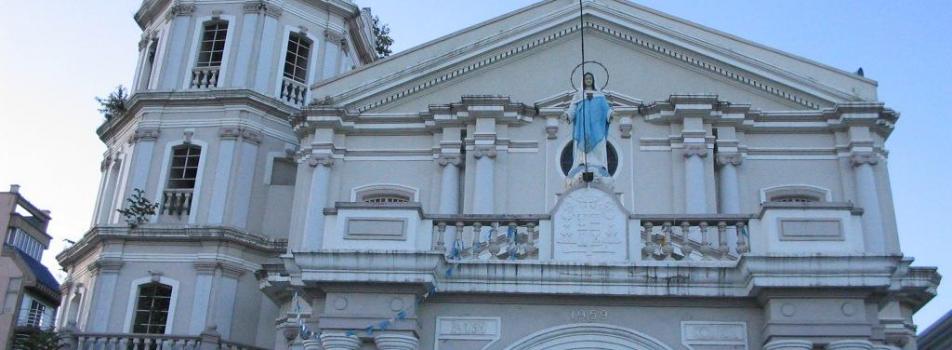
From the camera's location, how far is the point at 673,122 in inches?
803

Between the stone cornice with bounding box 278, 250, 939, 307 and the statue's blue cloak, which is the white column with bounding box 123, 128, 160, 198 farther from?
the statue's blue cloak

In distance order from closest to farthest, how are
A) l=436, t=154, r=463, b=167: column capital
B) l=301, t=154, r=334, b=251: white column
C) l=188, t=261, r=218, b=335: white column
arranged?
1. l=301, t=154, r=334, b=251: white column
2. l=436, t=154, r=463, b=167: column capital
3. l=188, t=261, r=218, b=335: white column

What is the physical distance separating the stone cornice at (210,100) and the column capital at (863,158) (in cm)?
1264

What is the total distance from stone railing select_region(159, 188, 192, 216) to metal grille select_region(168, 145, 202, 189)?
14.8 inches

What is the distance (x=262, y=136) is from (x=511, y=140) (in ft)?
22.6

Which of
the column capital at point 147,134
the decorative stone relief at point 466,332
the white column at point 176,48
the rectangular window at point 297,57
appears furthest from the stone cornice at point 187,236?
the decorative stone relief at point 466,332

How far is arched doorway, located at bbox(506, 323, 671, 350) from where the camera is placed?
12000mm

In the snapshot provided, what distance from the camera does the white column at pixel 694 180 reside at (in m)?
19.2

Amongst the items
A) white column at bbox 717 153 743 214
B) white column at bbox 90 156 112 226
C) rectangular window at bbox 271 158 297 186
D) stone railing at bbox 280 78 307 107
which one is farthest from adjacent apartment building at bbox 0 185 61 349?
white column at bbox 717 153 743 214

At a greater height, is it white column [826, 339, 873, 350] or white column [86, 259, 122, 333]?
white column [86, 259, 122, 333]

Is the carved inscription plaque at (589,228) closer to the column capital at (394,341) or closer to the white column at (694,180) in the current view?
the column capital at (394,341)

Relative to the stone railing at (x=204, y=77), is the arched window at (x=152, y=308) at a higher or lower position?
lower

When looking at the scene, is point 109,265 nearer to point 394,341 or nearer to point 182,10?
point 182,10

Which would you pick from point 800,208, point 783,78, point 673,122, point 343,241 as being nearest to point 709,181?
point 673,122
